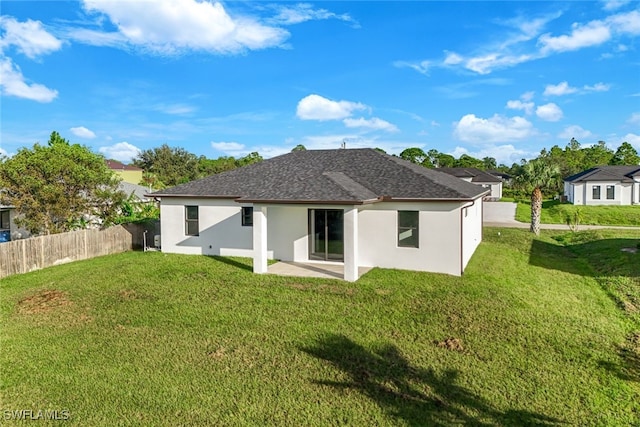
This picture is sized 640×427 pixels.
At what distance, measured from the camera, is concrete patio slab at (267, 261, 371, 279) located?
42.9 feet

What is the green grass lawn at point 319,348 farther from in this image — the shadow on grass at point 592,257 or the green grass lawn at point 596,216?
the green grass lawn at point 596,216

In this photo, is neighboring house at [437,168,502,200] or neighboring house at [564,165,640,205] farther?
neighboring house at [437,168,502,200]

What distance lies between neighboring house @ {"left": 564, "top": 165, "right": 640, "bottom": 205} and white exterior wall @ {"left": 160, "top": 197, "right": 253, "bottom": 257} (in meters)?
37.3

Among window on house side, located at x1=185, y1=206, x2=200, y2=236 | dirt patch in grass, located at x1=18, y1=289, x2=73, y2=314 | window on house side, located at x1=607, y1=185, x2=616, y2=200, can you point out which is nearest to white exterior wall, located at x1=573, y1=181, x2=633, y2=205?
window on house side, located at x1=607, y1=185, x2=616, y2=200

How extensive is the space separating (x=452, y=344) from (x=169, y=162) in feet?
216

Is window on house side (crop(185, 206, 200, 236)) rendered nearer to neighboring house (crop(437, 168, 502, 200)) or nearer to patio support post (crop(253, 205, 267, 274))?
patio support post (crop(253, 205, 267, 274))

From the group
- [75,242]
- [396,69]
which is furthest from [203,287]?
[396,69]

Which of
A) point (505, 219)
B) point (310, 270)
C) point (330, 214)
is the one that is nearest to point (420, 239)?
point (330, 214)

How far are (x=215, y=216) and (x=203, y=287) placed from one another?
507 cm

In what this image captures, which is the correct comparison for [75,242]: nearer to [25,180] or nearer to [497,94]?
[25,180]

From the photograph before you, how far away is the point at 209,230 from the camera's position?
16688 millimetres

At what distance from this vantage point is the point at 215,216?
16.5m

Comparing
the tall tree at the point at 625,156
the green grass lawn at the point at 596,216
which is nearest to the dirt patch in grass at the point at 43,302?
the green grass lawn at the point at 596,216

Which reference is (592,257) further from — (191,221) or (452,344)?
(191,221)
